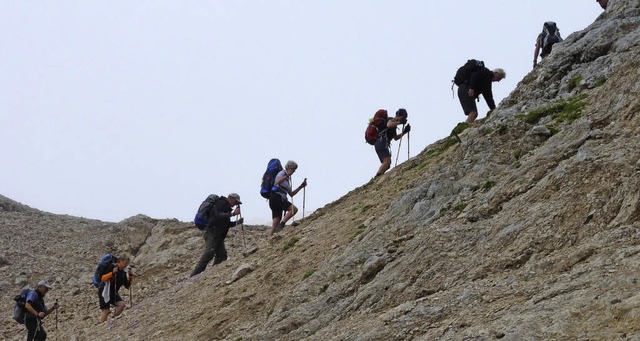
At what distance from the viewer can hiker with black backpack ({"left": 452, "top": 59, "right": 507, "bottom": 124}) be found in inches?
861

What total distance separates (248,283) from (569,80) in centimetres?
853

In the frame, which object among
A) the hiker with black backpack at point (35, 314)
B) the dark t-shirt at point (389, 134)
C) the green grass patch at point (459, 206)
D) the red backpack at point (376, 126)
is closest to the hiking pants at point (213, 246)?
the hiker with black backpack at point (35, 314)

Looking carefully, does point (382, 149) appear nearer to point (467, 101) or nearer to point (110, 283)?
point (467, 101)

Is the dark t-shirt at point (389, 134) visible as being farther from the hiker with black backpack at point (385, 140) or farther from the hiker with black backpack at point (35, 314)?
the hiker with black backpack at point (35, 314)

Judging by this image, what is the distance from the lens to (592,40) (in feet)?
62.1

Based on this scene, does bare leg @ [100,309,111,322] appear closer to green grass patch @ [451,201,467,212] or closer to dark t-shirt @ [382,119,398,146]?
dark t-shirt @ [382,119,398,146]

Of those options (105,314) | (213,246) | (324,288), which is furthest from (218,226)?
(324,288)

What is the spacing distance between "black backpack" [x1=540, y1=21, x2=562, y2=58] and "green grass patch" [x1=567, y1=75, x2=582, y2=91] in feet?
20.2

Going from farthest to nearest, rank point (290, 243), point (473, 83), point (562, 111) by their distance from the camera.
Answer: point (473, 83) → point (290, 243) → point (562, 111)

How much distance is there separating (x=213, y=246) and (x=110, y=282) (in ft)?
10.2

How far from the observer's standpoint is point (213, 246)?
2367 cm

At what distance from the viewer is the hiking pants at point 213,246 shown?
2366cm

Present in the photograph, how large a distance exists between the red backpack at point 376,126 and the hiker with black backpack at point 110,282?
25.6ft

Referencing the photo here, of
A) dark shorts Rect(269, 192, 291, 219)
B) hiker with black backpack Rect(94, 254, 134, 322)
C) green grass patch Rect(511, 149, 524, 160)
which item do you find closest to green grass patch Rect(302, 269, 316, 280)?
green grass patch Rect(511, 149, 524, 160)
